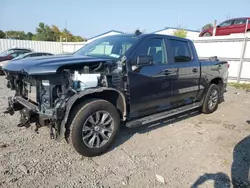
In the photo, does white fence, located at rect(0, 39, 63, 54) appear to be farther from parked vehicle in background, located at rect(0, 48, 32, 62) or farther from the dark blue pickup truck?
the dark blue pickup truck

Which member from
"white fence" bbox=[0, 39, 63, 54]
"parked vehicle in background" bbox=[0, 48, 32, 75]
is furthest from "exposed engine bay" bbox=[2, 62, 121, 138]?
"white fence" bbox=[0, 39, 63, 54]

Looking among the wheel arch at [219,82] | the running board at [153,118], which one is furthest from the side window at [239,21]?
the running board at [153,118]

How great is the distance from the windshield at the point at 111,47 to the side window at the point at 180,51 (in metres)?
0.99

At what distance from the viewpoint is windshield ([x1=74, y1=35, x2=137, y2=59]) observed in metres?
3.77

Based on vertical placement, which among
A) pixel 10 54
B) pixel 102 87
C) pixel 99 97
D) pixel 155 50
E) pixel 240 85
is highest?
pixel 155 50

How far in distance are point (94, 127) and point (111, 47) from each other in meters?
1.62

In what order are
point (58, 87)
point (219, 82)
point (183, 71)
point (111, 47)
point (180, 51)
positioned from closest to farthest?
point (58, 87)
point (111, 47)
point (183, 71)
point (180, 51)
point (219, 82)

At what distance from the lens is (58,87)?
10.0ft

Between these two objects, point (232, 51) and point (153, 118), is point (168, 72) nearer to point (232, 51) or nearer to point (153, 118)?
point (153, 118)

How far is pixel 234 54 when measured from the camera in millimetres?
11703

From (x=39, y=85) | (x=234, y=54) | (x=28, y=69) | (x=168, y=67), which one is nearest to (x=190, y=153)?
(x=168, y=67)

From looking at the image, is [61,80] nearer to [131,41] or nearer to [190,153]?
[131,41]

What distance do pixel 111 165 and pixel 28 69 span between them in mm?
1861

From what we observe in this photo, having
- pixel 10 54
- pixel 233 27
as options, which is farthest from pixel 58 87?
pixel 233 27
